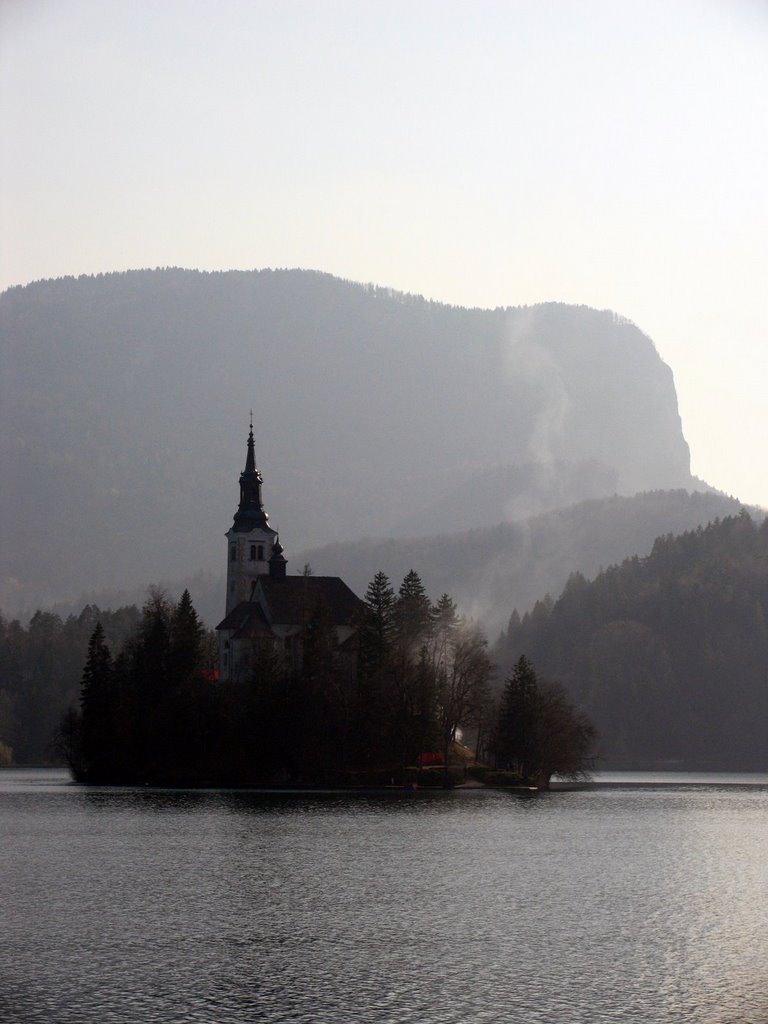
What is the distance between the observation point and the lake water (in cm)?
4238

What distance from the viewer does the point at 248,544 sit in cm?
18850

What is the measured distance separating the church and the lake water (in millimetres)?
59600

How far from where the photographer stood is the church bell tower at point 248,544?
18800 centimetres

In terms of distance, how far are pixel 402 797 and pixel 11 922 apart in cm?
7590

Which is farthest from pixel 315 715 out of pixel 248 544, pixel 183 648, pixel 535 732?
pixel 248 544

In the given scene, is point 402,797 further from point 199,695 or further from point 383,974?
point 383,974

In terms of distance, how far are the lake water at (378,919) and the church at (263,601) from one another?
59.6m

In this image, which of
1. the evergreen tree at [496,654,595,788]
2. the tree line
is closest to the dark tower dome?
the tree line

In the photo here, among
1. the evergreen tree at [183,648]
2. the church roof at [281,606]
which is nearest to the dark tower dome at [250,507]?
the church roof at [281,606]

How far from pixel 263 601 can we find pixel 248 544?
637 inches

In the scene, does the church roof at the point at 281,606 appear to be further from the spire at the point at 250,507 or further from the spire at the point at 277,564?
the spire at the point at 250,507

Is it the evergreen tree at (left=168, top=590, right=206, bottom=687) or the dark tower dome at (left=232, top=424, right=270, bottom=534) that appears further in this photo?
the dark tower dome at (left=232, top=424, right=270, bottom=534)

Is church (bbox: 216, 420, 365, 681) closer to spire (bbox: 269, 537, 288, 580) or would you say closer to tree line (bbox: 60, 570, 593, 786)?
spire (bbox: 269, 537, 288, 580)

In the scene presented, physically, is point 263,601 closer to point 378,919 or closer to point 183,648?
point 183,648
